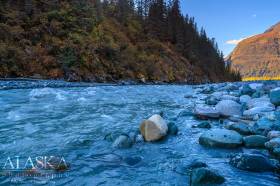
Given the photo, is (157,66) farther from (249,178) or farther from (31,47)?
(249,178)

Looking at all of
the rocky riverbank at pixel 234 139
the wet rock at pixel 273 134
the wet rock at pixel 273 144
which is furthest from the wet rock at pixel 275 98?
the wet rock at pixel 273 144

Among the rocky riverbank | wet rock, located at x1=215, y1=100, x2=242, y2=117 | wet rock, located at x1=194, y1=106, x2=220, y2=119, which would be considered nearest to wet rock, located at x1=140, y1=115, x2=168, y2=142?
the rocky riverbank

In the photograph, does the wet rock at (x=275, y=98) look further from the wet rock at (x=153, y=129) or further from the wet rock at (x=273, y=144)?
the wet rock at (x=153, y=129)

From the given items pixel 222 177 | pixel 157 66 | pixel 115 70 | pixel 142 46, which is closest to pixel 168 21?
pixel 142 46

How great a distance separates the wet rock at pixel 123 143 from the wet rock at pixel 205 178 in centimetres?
197

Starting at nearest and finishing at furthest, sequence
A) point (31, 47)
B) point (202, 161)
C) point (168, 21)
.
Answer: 1. point (202, 161)
2. point (31, 47)
3. point (168, 21)

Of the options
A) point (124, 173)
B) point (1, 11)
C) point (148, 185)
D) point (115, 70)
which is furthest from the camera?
point (115, 70)

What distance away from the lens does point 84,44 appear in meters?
35.9

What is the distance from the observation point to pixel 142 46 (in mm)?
52844

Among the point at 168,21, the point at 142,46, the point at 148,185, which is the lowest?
the point at 148,185

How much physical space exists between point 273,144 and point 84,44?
3251 centimetres

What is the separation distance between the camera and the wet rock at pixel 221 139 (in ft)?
19.0

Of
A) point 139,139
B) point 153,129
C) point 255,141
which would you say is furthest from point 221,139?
point 139,139

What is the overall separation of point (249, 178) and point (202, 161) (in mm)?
938
